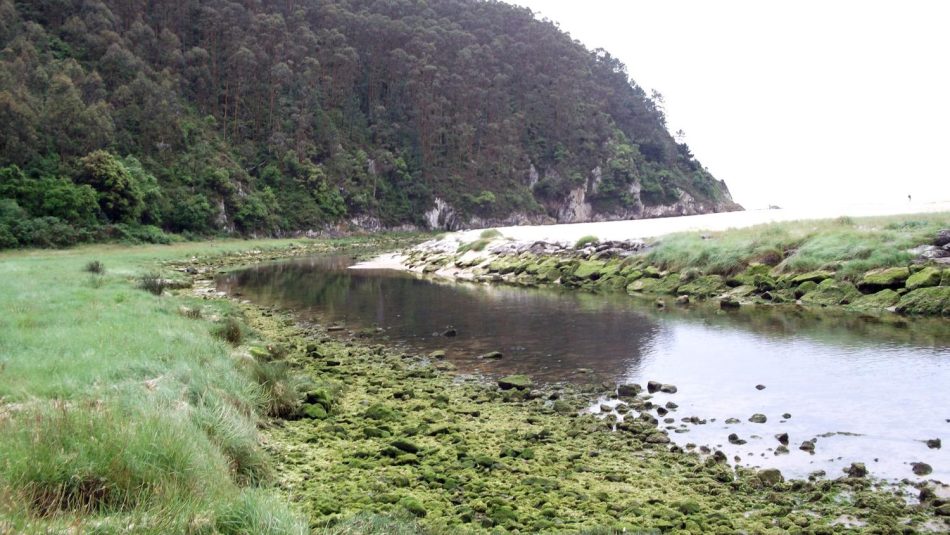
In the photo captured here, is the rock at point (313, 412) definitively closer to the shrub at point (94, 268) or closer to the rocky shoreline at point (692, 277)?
the rocky shoreline at point (692, 277)

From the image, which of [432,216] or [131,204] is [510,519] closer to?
[131,204]

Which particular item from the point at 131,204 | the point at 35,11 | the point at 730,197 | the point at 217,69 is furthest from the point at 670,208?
the point at 35,11

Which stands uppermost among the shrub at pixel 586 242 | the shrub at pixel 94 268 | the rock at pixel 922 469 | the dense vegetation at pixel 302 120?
the dense vegetation at pixel 302 120

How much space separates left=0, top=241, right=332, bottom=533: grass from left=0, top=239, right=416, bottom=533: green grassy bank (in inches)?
0.6

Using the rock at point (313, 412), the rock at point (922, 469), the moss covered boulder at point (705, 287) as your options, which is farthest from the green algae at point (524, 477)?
the moss covered boulder at point (705, 287)

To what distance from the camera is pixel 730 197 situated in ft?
565

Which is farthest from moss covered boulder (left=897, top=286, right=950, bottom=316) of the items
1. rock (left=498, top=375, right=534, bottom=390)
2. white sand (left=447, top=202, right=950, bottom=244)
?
white sand (left=447, top=202, right=950, bottom=244)

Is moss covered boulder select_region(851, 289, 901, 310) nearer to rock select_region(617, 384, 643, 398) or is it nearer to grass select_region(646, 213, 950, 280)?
grass select_region(646, 213, 950, 280)

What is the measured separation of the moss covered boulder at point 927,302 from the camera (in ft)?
61.6

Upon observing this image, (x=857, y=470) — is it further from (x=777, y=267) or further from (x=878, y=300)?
(x=777, y=267)

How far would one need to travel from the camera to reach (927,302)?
19125mm

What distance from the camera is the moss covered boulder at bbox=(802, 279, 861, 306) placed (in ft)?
70.9

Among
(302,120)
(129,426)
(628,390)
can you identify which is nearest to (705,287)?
(628,390)

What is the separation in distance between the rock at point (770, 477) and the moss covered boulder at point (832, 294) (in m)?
17.2
